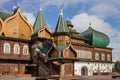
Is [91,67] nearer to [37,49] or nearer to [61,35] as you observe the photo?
[37,49]

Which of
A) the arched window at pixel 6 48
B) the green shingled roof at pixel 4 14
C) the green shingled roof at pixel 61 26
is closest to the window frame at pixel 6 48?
the arched window at pixel 6 48

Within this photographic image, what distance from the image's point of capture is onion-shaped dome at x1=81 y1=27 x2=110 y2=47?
1655 inches

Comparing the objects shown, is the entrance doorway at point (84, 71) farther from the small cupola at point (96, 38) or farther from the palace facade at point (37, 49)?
the small cupola at point (96, 38)

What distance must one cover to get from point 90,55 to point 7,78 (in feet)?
67.7

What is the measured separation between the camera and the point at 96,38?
1676 inches

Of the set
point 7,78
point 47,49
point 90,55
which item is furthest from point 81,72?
point 7,78

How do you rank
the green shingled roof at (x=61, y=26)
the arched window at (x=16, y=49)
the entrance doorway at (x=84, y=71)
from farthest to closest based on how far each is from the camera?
the entrance doorway at (x=84, y=71)
the arched window at (x=16, y=49)
the green shingled roof at (x=61, y=26)

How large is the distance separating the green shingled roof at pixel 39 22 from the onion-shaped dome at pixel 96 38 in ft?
35.3

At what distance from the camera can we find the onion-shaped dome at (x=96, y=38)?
138 ft

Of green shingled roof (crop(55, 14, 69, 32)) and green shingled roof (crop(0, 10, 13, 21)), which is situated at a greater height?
green shingled roof (crop(0, 10, 13, 21))

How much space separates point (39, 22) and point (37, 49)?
607 cm

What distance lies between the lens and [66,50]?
92.3ft

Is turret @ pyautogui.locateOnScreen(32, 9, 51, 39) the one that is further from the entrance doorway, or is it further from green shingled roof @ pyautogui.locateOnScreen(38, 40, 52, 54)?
the entrance doorway

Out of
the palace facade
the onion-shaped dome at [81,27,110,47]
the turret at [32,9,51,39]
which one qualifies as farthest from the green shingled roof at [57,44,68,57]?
the onion-shaped dome at [81,27,110,47]
